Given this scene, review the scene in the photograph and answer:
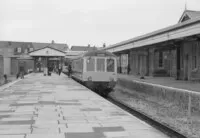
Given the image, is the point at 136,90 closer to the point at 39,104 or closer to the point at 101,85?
the point at 101,85

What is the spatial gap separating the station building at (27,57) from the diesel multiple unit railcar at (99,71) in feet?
56.8

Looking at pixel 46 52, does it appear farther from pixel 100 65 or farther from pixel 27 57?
pixel 100 65

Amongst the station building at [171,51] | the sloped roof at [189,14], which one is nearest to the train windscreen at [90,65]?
the station building at [171,51]

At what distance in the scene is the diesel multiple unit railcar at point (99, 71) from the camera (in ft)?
60.3

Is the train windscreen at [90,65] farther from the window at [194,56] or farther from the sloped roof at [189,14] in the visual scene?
the sloped roof at [189,14]

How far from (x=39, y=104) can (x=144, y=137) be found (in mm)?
5338

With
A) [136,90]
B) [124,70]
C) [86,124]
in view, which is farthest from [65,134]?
[124,70]

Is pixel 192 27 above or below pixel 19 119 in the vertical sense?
above

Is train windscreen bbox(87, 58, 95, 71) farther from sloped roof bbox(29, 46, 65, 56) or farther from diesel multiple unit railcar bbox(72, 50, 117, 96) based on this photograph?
sloped roof bbox(29, 46, 65, 56)

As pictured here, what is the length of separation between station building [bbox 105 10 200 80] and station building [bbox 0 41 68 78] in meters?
7.45

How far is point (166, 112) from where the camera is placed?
1278 centimetres

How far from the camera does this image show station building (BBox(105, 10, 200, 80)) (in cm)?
1875

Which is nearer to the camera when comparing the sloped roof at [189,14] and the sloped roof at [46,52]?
the sloped roof at [189,14]

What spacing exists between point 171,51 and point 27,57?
21.8 metres
